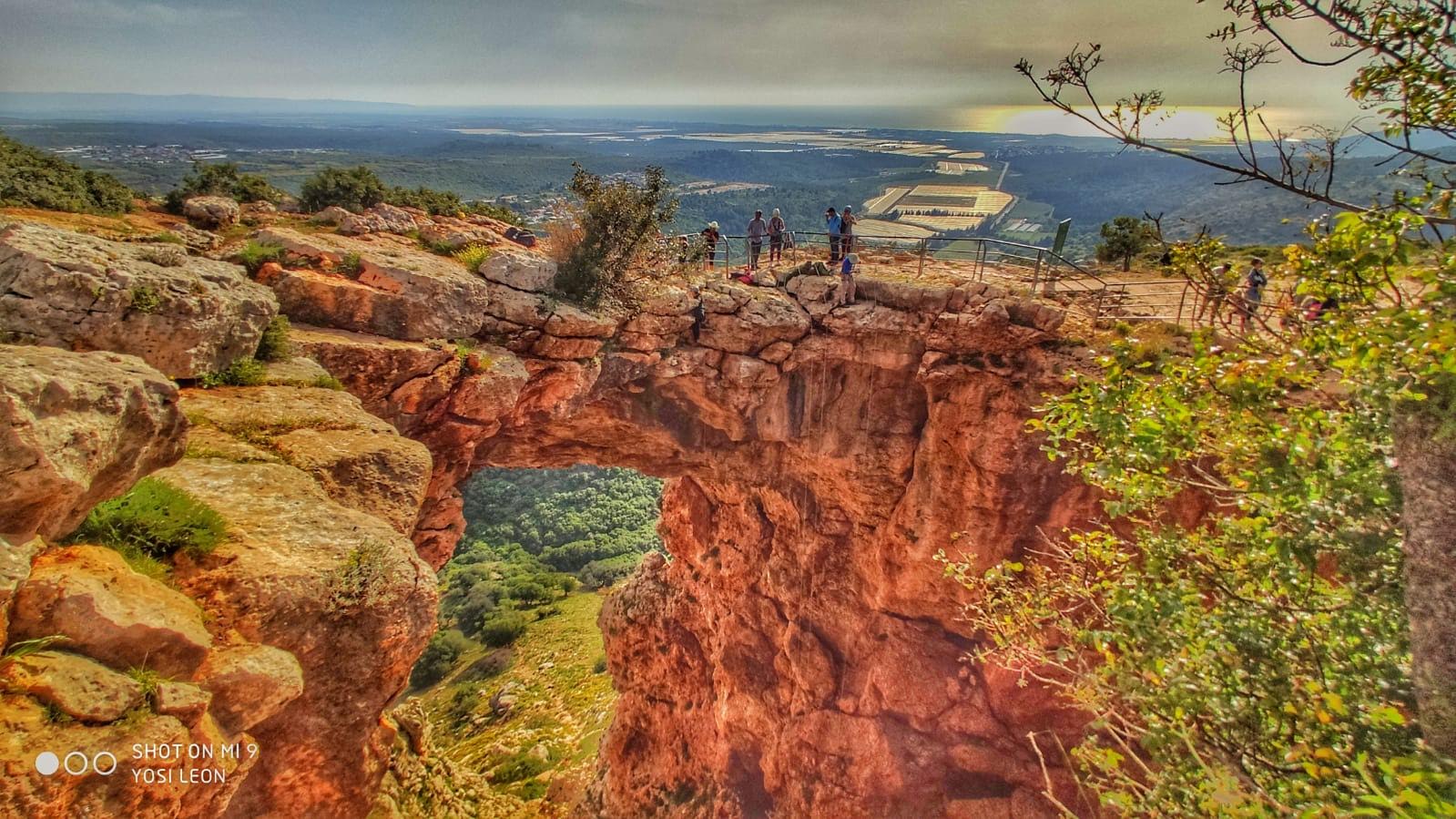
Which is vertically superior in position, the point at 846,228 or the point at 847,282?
the point at 846,228

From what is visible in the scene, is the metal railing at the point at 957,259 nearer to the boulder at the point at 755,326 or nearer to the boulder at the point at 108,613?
the boulder at the point at 755,326

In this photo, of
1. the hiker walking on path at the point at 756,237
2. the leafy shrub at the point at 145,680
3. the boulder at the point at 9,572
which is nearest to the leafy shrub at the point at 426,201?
the hiker walking on path at the point at 756,237

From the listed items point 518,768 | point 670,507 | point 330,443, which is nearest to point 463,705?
point 518,768

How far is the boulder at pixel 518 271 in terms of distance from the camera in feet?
42.6

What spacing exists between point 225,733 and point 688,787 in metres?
19.5

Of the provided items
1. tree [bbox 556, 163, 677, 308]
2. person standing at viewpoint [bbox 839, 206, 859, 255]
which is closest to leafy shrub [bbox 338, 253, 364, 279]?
tree [bbox 556, 163, 677, 308]

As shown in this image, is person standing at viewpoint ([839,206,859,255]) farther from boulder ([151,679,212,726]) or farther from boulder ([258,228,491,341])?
boulder ([151,679,212,726])

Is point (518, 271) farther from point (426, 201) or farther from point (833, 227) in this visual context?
point (833, 227)

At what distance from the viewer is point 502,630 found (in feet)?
125

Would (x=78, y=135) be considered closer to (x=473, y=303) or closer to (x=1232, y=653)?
(x=473, y=303)

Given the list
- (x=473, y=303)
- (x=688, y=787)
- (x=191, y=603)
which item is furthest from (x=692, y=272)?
(x=688, y=787)

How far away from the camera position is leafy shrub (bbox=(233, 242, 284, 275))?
10.3 m

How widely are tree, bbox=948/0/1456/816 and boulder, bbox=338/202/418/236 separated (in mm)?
13285

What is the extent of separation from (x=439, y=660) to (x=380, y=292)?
3248 cm
